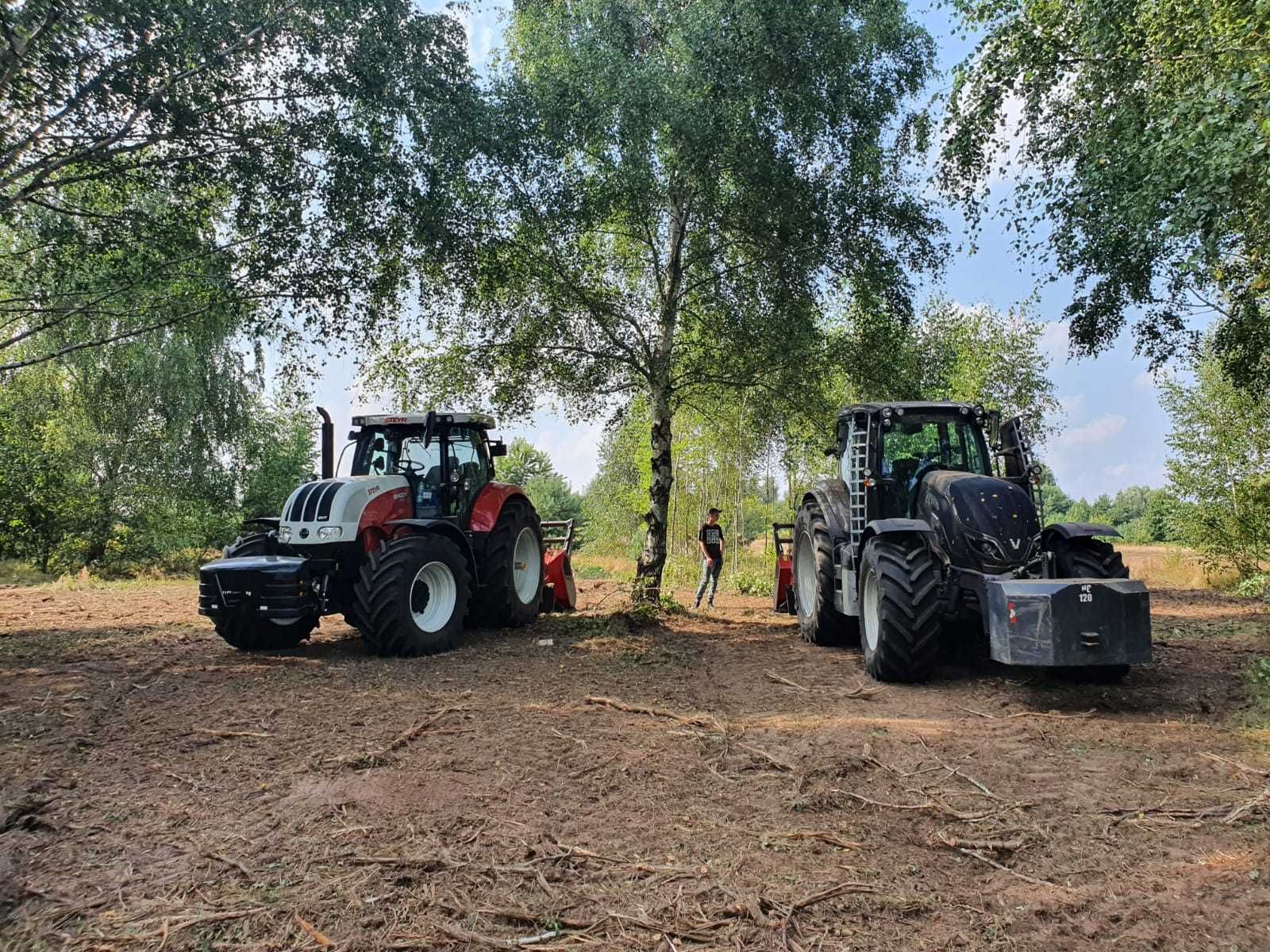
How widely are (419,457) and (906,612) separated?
5739 mm

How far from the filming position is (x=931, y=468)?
8266 millimetres

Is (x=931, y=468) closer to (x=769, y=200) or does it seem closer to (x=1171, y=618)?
(x=769, y=200)

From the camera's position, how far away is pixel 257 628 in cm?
854

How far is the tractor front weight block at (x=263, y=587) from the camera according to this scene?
24.8 feet

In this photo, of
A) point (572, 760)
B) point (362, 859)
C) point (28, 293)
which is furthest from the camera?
point (28, 293)

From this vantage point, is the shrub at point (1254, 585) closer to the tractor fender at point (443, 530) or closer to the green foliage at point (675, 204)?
the green foliage at point (675, 204)

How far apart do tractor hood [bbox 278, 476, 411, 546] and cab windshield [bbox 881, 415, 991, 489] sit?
17.4ft

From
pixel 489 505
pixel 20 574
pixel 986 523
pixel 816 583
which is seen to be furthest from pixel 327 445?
pixel 20 574

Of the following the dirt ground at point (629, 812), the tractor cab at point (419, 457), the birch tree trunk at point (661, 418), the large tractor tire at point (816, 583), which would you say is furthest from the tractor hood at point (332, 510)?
the large tractor tire at point (816, 583)

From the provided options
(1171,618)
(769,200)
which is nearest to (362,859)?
(769,200)

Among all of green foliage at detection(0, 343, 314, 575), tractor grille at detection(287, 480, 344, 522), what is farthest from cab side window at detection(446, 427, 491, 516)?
green foliage at detection(0, 343, 314, 575)

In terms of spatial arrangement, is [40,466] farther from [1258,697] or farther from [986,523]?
[1258,697]

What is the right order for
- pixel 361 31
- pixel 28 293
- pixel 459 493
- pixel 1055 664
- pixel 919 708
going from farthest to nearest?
pixel 28 293, pixel 459 493, pixel 361 31, pixel 919 708, pixel 1055 664

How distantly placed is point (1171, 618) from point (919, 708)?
275 inches
